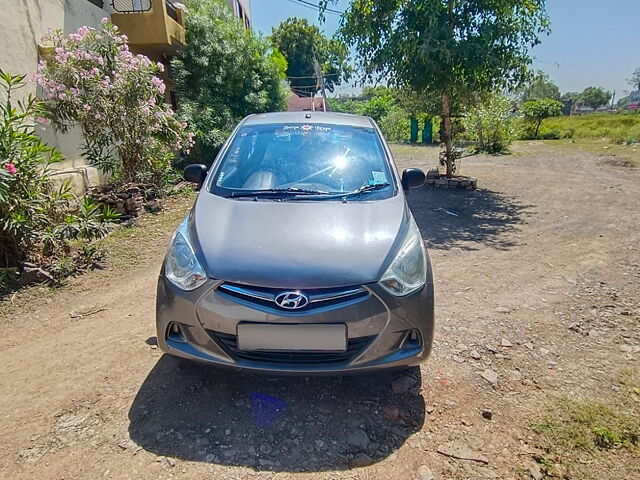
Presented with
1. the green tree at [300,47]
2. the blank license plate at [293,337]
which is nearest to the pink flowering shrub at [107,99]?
the blank license plate at [293,337]

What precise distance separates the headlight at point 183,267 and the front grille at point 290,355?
0.91 feet

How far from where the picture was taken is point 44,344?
2939 millimetres

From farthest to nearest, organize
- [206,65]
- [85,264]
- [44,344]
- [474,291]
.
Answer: [206,65], [85,264], [474,291], [44,344]

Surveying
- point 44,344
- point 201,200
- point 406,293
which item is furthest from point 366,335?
point 44,344

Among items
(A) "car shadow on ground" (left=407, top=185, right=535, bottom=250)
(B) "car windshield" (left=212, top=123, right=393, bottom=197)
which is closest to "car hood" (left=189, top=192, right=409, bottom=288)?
(B) "car windshield" (left=212, top=123, right=393, bottom=197)

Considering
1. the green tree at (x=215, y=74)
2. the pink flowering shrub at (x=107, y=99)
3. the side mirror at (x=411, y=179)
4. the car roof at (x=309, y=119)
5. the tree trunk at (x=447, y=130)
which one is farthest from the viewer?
the green tree at (x=215, y=74)

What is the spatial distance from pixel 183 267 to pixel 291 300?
67cm

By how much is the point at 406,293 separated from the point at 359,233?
1.41 ft

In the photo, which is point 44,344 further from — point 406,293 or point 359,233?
point 406,293

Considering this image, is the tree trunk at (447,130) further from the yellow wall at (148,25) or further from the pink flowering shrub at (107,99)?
the yellow wall at (148,25)

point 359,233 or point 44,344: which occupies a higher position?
point 359,233

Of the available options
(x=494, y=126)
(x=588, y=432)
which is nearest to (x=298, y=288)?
(x=588, y=432)

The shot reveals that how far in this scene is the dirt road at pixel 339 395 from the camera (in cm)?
188

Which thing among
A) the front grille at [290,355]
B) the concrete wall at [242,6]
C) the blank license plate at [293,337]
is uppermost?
the concrete wall at [242,6]
